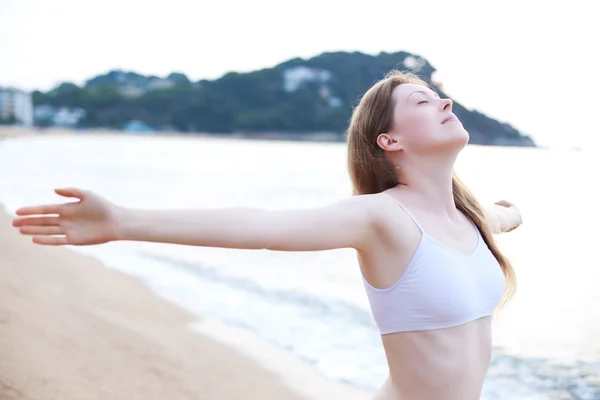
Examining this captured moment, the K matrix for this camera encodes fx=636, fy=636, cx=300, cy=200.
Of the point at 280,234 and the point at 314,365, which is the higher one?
the point at 280,234

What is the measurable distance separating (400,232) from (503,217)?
1014 mm

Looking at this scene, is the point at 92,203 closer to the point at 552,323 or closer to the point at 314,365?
the point at 314,365

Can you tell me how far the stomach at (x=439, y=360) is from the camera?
6.46 ft

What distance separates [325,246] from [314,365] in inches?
128

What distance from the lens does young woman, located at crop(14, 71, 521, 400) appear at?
67.7 inches

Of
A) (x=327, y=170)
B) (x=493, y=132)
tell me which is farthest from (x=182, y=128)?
(x=327, y=170)

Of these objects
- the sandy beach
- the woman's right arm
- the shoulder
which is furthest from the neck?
the sandy beach

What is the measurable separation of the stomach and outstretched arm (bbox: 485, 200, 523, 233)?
1.98 feet

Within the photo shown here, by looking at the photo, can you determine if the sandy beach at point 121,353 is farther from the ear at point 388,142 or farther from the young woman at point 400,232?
the ear at point 388,142

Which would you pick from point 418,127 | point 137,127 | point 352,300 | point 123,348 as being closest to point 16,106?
point 137,127

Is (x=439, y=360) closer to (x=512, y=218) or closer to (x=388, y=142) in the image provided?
(x=388, y=142)

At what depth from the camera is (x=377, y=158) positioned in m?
2.21

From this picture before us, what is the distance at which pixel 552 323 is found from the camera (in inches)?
267

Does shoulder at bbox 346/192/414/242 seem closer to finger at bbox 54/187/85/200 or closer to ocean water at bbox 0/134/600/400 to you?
finger at bbox 54/187/85/200
